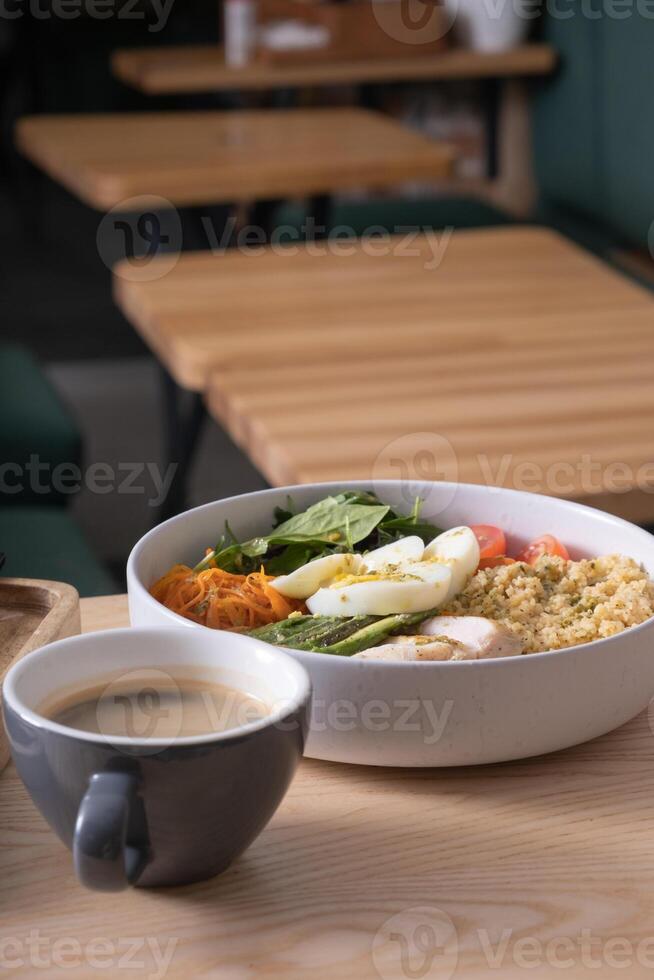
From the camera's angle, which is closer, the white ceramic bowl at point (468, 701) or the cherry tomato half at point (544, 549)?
the white ceramic bowl at point (468, 701)

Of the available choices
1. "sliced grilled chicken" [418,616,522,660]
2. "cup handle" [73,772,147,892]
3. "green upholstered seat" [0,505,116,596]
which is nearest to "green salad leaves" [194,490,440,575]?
"sliced grilled chicken" [418,616,522,660]

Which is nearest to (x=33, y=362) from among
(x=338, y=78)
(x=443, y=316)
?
(x=443, y=316)

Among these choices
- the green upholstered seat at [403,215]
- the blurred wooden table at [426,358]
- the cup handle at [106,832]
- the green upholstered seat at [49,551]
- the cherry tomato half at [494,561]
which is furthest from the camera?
the green upholstered seat at [403,215]

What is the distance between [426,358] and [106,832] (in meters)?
1.28

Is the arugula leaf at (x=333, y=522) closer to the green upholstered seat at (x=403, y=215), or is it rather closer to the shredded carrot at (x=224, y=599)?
the shredded carrot at (x=224, y=599)

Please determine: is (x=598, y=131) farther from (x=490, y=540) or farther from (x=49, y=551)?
(x=490, y=540)

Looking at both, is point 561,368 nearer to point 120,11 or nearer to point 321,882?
point 321,882

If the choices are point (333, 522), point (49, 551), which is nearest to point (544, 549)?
point (333, 522)

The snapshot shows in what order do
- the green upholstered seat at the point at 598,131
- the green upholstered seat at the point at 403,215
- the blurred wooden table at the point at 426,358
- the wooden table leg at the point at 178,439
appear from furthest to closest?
the green upholstered seat at the point at 403,215
the green upholstered seat at the point at 598,131
the wooden table leg at the point at 178,439
the blurred wooden table at the point at 426,358

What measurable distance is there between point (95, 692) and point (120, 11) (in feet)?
15.2

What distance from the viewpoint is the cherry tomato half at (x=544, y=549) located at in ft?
2.84

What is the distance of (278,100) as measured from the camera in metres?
4.07

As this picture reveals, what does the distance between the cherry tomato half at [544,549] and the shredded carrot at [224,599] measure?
0.55 ft

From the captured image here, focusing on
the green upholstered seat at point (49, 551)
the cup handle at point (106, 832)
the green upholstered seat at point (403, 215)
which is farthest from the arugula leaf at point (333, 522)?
the green upholstered seat at point (403, 215)
